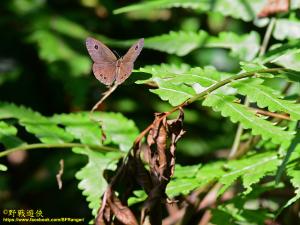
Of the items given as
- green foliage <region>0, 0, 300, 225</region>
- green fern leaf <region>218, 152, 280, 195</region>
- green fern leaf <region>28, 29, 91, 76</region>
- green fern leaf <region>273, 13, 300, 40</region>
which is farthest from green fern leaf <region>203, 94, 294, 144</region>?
green fern leaf <region>28, 29, 91, 76</region>

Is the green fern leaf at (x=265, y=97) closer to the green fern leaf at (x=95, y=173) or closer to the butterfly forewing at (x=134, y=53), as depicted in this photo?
the butterfly forewing at (x=134, y=53)

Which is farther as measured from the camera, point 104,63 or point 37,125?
point 37,125

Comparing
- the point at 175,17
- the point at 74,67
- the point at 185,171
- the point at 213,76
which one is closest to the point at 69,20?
the point at 74,67

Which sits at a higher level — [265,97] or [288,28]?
[288,28]

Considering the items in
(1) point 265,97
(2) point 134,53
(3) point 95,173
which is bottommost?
(3) point 95,173

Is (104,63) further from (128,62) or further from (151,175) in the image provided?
(151,175)

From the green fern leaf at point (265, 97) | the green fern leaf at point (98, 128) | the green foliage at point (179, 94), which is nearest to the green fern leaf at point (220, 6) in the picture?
the green foliage at point (179, 94)

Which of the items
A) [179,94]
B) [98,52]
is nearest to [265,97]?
[179,94]
